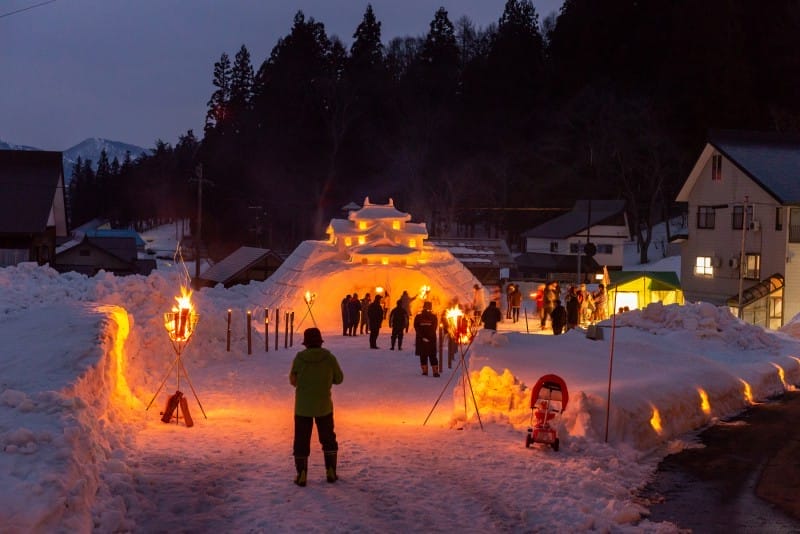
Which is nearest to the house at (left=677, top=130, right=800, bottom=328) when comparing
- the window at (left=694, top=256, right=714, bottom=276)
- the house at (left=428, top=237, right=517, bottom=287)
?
the window at (left=694, top=256, right=714, bottom=276)

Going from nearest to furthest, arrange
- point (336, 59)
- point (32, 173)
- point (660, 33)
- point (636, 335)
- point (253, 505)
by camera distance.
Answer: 1. point (253, 505)
2. point (636, 335)
3. point (32, 173)
4. point (660, 33)
5. point (336, 59)

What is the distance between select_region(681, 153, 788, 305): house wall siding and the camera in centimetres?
3306

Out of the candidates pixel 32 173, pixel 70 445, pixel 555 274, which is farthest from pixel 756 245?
pixel 70 445

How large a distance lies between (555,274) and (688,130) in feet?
51.3

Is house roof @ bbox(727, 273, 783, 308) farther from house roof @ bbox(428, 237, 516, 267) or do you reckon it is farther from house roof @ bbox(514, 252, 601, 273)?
house roof @ bbox(514, 252, 601, 273)

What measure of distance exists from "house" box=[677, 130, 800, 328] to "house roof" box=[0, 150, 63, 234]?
26.4 meters

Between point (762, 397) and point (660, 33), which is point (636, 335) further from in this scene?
point (660, 33)

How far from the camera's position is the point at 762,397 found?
57.2 feet

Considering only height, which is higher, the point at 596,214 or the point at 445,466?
the point at 596,214

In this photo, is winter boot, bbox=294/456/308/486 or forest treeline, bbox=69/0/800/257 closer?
winter boot, bbox=294/456/308/486

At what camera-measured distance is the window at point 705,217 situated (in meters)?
37.3

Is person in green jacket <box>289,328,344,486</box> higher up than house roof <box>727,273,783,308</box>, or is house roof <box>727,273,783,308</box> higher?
house roof <box>727,273,783,308</box>

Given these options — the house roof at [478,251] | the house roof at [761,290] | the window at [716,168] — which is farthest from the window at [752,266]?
the house roof at [478,251]

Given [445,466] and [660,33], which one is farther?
[660,33]
